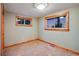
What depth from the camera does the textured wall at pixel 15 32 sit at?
1.59 meters

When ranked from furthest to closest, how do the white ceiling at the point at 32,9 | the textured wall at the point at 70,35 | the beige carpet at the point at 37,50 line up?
the textured wall at the point at 70,35, the beige carpet at the point at 37,50, the white ceiling at the point at 32,9

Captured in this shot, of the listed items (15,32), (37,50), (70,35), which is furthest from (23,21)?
(70,35)

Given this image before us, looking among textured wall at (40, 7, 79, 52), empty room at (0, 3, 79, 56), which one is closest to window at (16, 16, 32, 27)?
empty room at (0, 3, 79, 56)

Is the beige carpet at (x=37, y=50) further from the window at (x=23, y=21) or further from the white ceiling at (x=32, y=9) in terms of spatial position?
the white ceiling at (x=32, y=9)

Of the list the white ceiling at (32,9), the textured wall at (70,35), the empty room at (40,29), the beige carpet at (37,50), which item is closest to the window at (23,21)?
the empty room at (40,29)

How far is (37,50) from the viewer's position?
1909mm

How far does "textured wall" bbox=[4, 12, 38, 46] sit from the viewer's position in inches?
62.7

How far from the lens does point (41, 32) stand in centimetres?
183

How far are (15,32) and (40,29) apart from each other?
1.93 feet

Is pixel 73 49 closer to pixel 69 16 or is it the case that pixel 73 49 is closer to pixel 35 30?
pixel 69 16

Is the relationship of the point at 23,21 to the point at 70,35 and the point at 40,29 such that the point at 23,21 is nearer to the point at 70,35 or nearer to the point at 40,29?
the point at 40,29

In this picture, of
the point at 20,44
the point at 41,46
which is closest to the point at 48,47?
the point at 41,46

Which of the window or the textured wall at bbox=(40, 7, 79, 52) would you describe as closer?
the window

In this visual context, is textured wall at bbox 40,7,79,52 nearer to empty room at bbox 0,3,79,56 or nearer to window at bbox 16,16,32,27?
empty room at bbox 0,3,79,56
